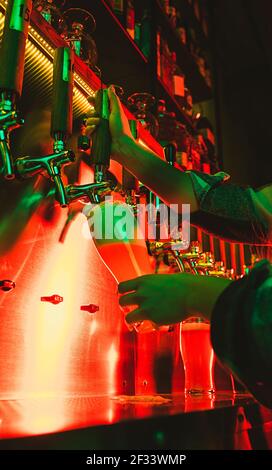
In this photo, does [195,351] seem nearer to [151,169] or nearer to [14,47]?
[151,169]

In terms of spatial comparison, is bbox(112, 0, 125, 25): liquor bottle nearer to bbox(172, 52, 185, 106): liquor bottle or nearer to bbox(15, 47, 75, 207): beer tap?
bbox(172, 52, 185, 106): liquor bottle

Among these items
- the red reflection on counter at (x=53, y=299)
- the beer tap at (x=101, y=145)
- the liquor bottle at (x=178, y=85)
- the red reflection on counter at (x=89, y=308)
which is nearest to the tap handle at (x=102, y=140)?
the beer tap at (x=101, y=145)

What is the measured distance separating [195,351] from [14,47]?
1191mm

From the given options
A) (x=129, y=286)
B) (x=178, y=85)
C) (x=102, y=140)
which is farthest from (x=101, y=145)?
(x=178, y=85)

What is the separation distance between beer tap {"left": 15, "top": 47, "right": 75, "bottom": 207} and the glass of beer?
2.90 ft

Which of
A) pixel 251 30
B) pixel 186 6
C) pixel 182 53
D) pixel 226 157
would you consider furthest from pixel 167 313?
pixel 251 30

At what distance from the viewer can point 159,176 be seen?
3.01 ft

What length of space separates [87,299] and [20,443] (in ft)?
2.78

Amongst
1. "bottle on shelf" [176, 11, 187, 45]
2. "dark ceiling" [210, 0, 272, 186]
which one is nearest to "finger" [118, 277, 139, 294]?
"bottle on shelf" [176, 11, 187, 45]

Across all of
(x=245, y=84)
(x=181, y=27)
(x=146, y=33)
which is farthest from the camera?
(x=245, y=84)

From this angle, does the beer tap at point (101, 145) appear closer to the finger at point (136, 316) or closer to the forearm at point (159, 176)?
the forearm at point (159, 176)

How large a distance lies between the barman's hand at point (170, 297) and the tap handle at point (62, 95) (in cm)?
42

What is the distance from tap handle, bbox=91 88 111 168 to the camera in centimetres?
92

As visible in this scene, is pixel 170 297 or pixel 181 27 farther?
pixel 181 27
